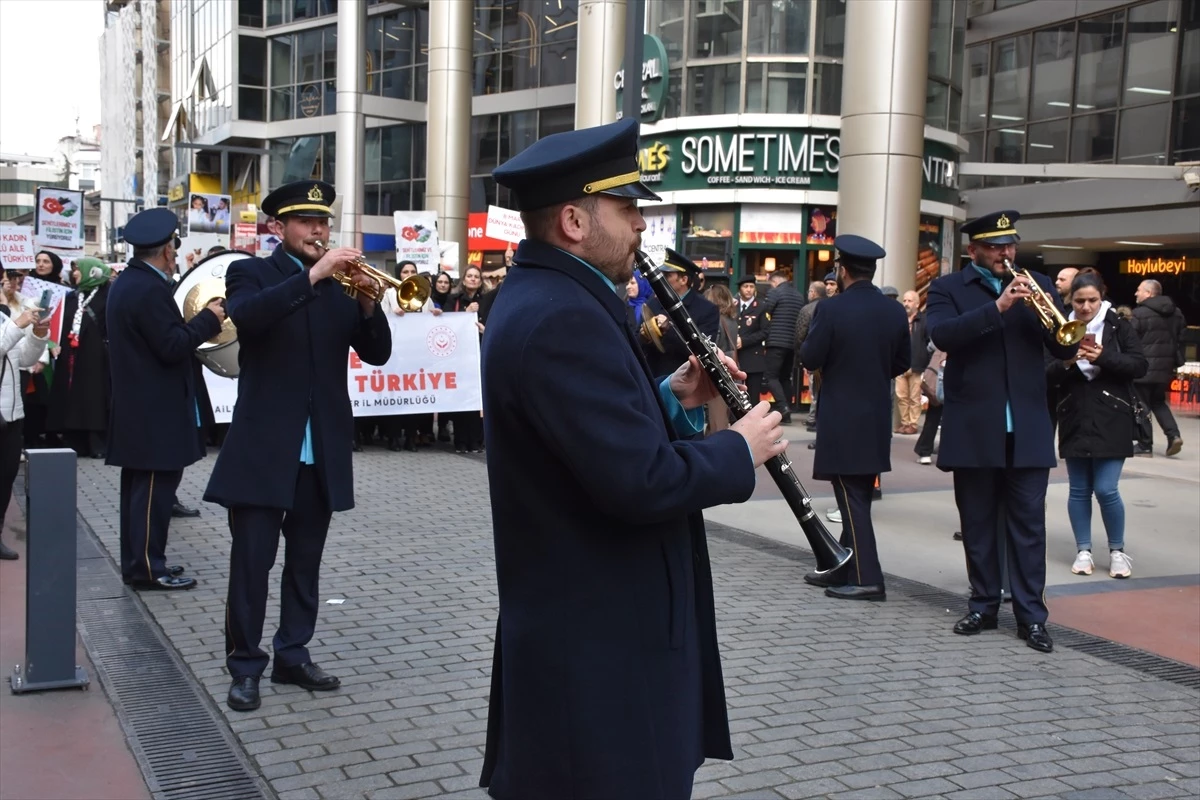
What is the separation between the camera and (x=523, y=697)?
8.17 ft

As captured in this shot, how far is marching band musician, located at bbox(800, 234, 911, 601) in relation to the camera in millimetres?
7125

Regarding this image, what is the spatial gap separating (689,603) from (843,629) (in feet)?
13.5

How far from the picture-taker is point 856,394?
728 centimetres

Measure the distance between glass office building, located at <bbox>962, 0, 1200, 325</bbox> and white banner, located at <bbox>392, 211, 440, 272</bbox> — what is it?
1370 centimetres

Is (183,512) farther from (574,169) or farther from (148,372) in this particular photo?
(574,169)

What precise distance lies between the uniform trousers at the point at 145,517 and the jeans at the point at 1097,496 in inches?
221

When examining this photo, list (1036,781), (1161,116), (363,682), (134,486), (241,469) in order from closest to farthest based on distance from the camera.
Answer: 1. (1036,781)
2. (241,469)
3. (363,682)
4. (134,486)
5. (1161,116)

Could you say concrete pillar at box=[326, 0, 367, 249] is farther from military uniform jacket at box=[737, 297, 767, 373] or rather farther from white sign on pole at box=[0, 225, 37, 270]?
white sign on pole at box=[0, 225, 37, 270]

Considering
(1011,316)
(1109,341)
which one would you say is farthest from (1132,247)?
(1011,316)

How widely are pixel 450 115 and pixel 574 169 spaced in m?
28.7

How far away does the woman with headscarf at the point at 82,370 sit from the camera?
38.0 ft

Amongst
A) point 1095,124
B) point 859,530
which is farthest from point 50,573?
point 1095,124

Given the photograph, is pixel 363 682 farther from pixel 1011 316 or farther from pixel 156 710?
pixel 1011 316

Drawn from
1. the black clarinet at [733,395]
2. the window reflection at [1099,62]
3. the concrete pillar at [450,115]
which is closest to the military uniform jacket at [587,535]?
the black clarinet at [733,395]
